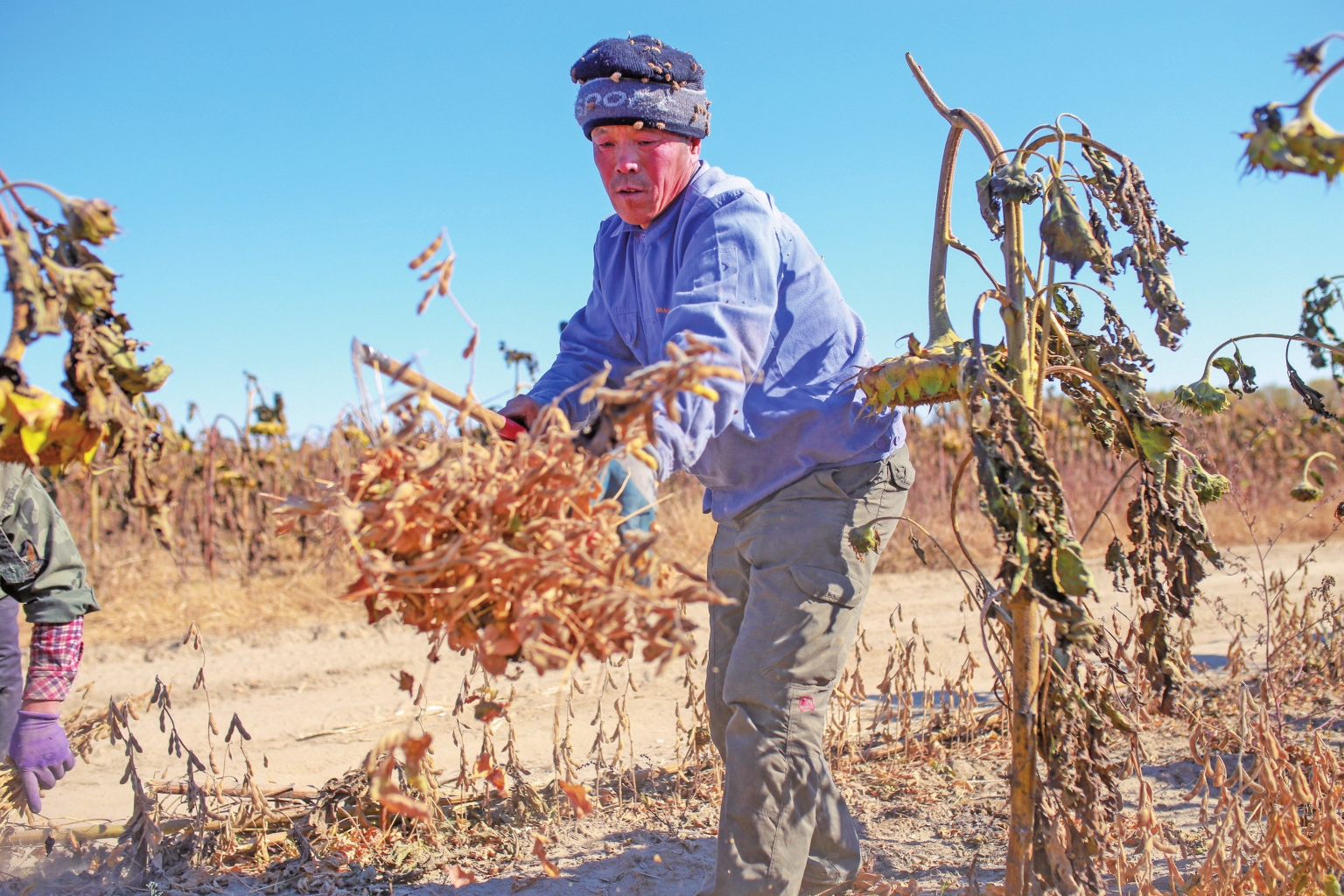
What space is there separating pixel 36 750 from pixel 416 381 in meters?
1.98

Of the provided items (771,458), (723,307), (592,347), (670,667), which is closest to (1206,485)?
(771,458)

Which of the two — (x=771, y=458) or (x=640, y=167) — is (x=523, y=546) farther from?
(x=640, y=167)

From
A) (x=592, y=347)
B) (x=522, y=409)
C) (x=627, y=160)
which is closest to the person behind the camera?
(x=522, y=409)

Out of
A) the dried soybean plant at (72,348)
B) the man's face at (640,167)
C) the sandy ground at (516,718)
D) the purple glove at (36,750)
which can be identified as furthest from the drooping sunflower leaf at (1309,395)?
the purple glove at (36,750)

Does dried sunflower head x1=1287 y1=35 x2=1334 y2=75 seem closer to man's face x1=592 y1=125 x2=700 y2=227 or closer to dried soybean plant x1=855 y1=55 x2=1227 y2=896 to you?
dried soybean plant x1=855 y1=55 x2=1227 y2=896

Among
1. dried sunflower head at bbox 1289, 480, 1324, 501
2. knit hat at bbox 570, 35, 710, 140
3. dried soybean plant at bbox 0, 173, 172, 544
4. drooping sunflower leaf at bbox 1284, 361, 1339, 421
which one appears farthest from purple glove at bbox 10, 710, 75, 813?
dried sunflower head at bbox 1289, 480, 1324, 501

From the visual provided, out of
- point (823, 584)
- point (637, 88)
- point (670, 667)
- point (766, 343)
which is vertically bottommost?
point (670, 667)

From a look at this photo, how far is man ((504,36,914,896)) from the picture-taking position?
228 centimetres

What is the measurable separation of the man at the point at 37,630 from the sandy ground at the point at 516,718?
0.57 m

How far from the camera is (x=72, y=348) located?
4.99 ft

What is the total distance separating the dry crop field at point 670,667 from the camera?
4.73 ft

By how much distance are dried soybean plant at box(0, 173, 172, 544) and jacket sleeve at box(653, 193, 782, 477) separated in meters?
0.87

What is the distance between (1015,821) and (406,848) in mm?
1872

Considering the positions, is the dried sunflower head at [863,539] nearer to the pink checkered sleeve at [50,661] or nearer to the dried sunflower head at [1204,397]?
the dried sunflower head at [1204,397]
